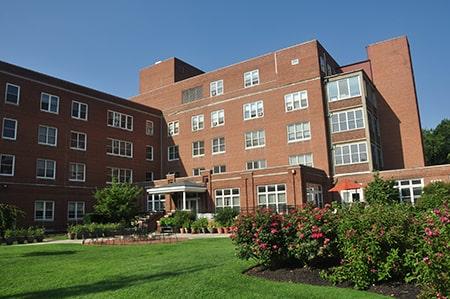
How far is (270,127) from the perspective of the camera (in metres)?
38.9

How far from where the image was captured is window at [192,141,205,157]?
43.5m

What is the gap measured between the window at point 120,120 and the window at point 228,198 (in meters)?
13.5

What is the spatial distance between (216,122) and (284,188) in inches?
537

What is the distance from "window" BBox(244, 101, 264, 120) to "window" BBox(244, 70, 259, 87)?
2.24 metres

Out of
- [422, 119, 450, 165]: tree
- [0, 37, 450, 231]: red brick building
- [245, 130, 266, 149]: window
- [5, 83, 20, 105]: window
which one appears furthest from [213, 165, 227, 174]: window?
[422, 119, 450, 165]: tree

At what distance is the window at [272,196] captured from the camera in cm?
3231

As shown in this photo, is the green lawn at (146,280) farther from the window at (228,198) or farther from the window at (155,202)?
the window at (155,202)

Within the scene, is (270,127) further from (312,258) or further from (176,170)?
(312,258)

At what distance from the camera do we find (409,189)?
31828 millimetres

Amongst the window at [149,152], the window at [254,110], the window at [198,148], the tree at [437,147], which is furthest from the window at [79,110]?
the tree at [437,147]

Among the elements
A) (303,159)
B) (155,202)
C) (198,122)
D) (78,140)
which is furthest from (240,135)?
(78,140)

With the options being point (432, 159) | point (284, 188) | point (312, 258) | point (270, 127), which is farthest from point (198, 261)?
point (432, 159)

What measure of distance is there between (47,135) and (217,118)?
56.5ft

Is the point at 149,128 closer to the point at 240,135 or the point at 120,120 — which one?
the point at 120,120
